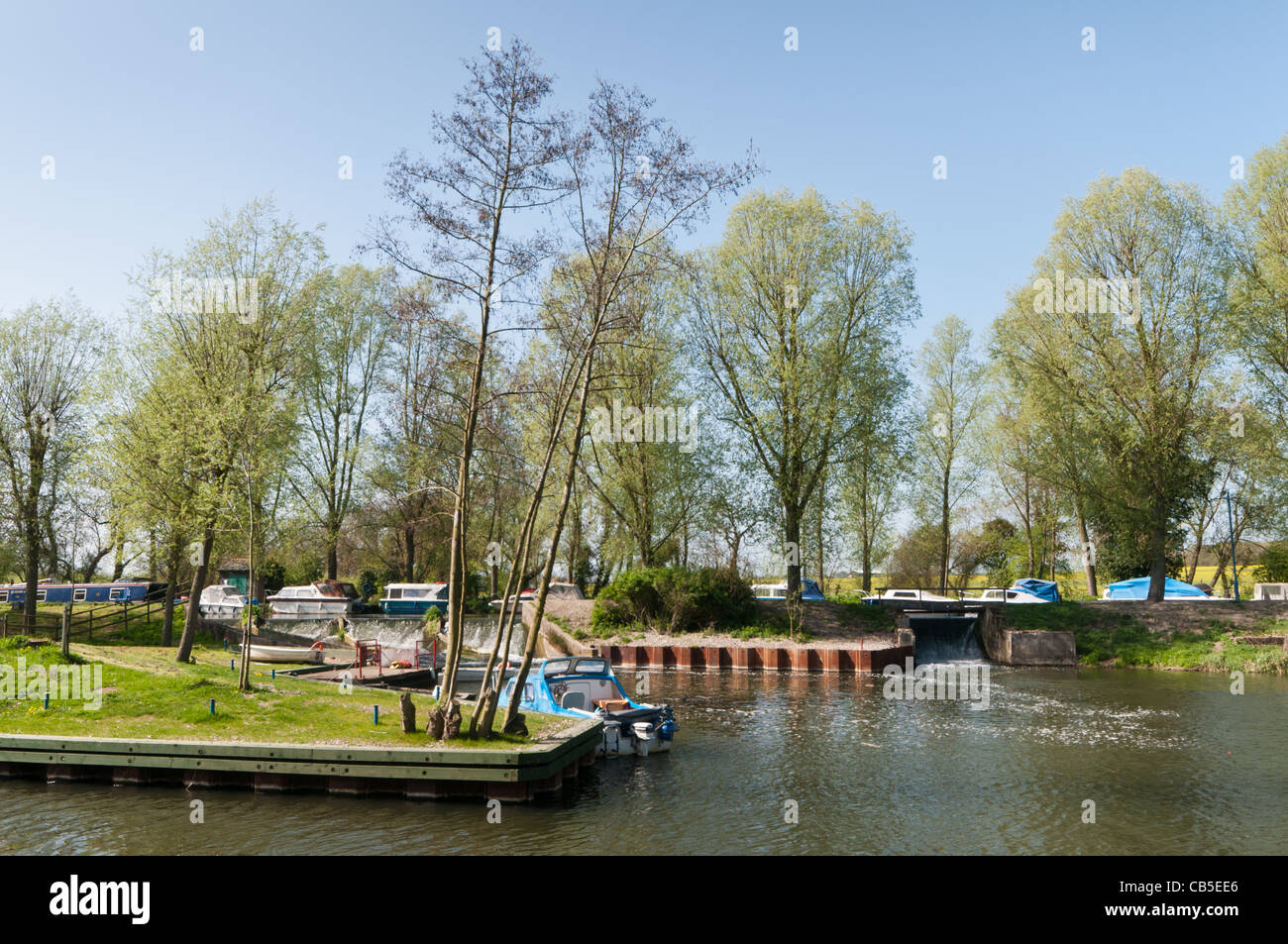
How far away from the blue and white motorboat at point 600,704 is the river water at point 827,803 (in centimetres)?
52

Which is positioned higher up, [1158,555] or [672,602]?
[1158,555]

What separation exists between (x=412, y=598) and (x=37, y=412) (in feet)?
66.5

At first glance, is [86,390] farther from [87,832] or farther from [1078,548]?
[1078,548]

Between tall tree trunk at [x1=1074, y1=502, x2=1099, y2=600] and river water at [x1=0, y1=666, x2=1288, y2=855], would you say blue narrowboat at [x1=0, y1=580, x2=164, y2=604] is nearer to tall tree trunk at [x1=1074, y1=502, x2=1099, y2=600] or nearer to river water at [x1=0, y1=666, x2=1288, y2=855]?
river water at [x1=0, y1=666, x2=1288, y2=855]

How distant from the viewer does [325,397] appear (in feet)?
178

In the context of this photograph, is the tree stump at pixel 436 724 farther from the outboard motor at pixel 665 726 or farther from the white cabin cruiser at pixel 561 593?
the white cabin cruiser at pixel 561 593

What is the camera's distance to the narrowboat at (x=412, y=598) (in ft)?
162

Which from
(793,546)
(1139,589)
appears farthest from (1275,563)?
(793,546)

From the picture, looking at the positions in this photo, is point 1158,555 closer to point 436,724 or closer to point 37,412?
point 436,724

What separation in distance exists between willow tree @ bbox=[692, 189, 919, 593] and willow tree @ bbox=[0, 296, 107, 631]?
30.5 metres

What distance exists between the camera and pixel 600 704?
69.5 ft

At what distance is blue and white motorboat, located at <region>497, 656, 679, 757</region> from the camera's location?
19.7 meters

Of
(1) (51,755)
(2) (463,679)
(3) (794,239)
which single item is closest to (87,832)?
(1) (51,755)

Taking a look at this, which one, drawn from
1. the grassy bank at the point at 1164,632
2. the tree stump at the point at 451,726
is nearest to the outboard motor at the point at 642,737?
the tree stump at the point at 451,726
